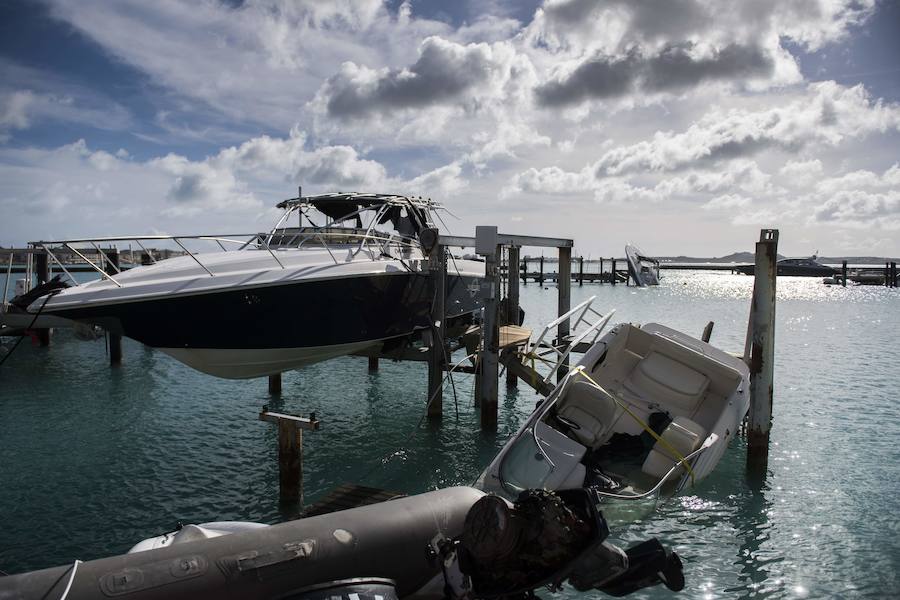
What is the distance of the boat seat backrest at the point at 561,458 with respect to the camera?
7.48 m

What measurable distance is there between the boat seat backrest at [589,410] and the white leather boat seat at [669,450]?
2.77 feet

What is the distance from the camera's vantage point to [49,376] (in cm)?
1786

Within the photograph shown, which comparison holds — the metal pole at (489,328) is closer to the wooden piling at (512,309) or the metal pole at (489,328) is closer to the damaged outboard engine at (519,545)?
the wooden piling at (512,309)

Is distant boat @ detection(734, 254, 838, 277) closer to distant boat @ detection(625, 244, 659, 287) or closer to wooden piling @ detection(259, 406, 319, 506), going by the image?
distant boat @ detection(625, 244, 659, 287)

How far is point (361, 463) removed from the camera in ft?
35.3

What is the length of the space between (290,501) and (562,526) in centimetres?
518

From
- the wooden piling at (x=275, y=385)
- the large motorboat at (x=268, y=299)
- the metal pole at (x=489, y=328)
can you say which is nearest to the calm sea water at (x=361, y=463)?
the wooden piling at (x=275, y=385)

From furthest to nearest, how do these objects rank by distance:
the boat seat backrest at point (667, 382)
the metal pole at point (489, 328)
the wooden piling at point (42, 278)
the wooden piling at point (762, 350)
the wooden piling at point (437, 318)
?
the wooden piling at point (42, 278), the wooden piling at point (437, 318), the metal pole at point (489, 328), the boat seat backrest at point (667, 382), the wooden piling at point (762, 350)

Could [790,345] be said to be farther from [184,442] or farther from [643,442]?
[184,442]

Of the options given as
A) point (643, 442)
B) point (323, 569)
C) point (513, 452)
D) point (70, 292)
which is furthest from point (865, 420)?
point (70, 292)

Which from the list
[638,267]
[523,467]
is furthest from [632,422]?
[638,267]

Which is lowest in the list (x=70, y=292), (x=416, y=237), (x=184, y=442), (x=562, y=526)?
(x=184, y=442)

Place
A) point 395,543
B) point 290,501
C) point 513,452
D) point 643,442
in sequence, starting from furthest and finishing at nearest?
point 643,442 → point 290,501 → point 513,452 → point 395,543

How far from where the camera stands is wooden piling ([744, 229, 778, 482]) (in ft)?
31.5
